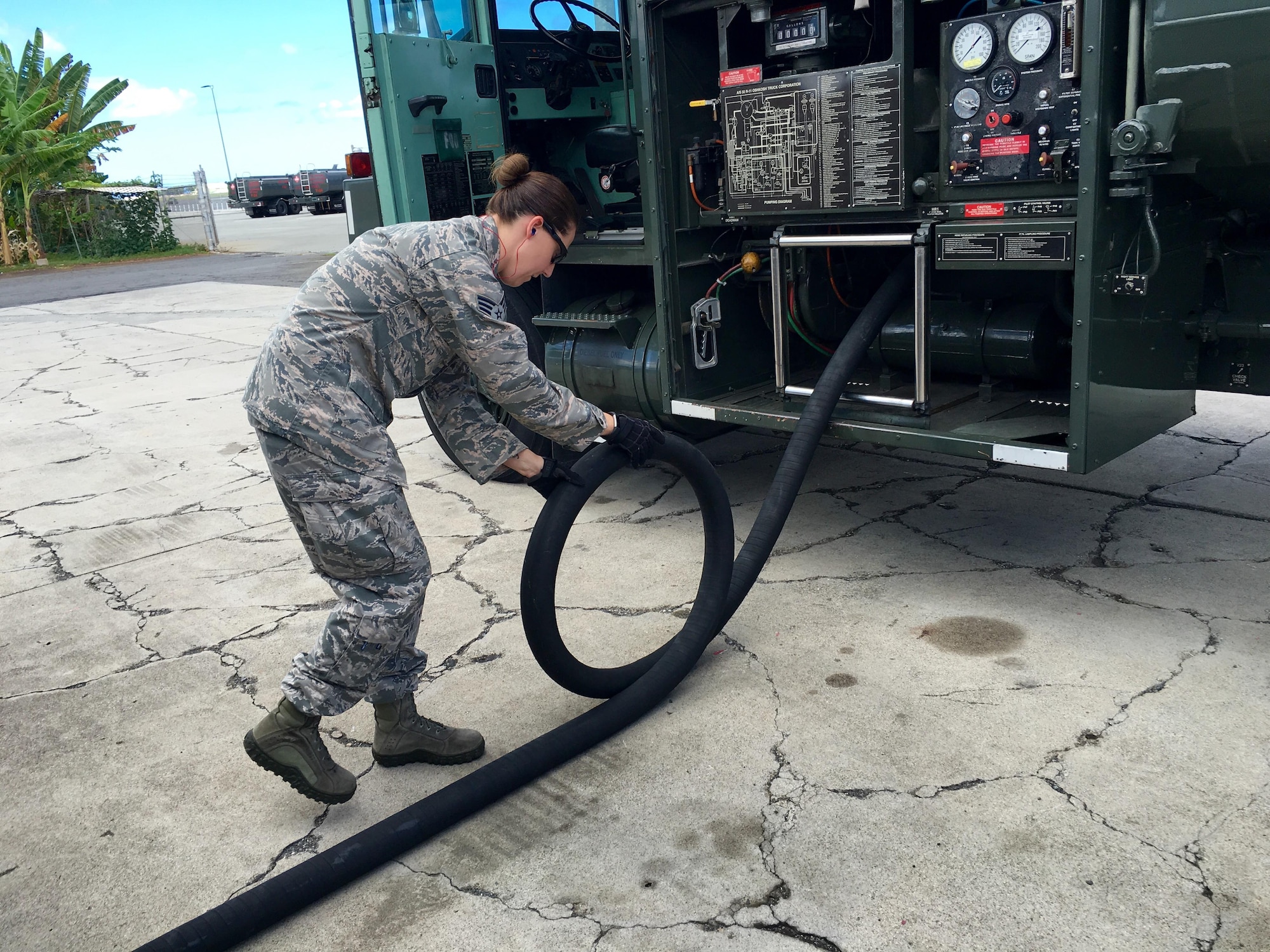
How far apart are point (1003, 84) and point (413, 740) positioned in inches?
101

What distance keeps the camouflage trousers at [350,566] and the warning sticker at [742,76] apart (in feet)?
6.81

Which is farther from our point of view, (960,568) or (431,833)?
(960,568)

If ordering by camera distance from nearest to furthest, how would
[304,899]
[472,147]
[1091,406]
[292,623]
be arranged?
[304,899] < [1091,406] < [292,623] < [472,147]

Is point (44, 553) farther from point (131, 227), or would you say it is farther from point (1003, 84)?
point (131, 227)

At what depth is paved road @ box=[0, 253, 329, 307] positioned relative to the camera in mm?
16688

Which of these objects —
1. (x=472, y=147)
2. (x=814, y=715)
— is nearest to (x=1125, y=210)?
(x=814, y=715)

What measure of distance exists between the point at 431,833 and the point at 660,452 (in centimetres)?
114

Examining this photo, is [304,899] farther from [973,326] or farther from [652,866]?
[973,326]

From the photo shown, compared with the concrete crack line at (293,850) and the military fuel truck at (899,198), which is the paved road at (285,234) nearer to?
the military fuel truck at (899,198)

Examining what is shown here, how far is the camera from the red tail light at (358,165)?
224 inches

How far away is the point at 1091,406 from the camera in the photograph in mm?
3229

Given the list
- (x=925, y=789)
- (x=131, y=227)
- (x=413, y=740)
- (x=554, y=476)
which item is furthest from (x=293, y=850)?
(x=131, y=227)

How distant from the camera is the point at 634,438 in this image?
2793 mm

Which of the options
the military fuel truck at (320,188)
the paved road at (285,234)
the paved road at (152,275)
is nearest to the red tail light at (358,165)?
the paved road at (152,275)
